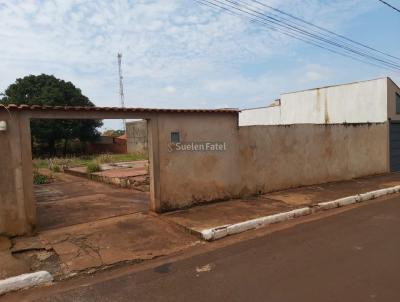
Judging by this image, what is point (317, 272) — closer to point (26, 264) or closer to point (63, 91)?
point (26, 264)

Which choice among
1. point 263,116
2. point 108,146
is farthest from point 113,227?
point 108,146

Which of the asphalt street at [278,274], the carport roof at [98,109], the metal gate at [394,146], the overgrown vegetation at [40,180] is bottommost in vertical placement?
the asphalt street at [278,274]

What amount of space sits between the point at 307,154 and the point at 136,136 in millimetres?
24792

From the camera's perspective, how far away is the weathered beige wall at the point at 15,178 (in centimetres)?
678

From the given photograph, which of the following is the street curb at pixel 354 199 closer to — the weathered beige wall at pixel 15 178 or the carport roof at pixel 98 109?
the carport roof at pixel 98 109

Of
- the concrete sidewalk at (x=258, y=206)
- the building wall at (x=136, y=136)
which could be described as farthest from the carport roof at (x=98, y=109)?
the building wall at (x=136, y=136)

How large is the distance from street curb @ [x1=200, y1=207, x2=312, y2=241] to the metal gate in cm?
1018

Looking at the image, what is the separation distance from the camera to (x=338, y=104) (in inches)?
700

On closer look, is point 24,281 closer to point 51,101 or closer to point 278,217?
point 278,217

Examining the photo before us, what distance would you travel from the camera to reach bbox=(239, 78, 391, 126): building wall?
16.3m

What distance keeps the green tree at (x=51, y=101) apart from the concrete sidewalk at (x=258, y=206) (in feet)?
86.8

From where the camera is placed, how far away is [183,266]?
5496 millimetres

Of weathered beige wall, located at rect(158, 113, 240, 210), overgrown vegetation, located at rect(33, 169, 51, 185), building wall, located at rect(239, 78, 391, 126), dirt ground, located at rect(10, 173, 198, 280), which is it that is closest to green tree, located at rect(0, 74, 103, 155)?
overgrown vegetation, located at rect(33, 169, 51, 185)

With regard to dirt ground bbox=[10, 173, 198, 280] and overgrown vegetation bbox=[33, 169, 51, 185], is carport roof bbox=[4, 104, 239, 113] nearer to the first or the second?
dirt ground bbox=[10, 173, 198, 280]
